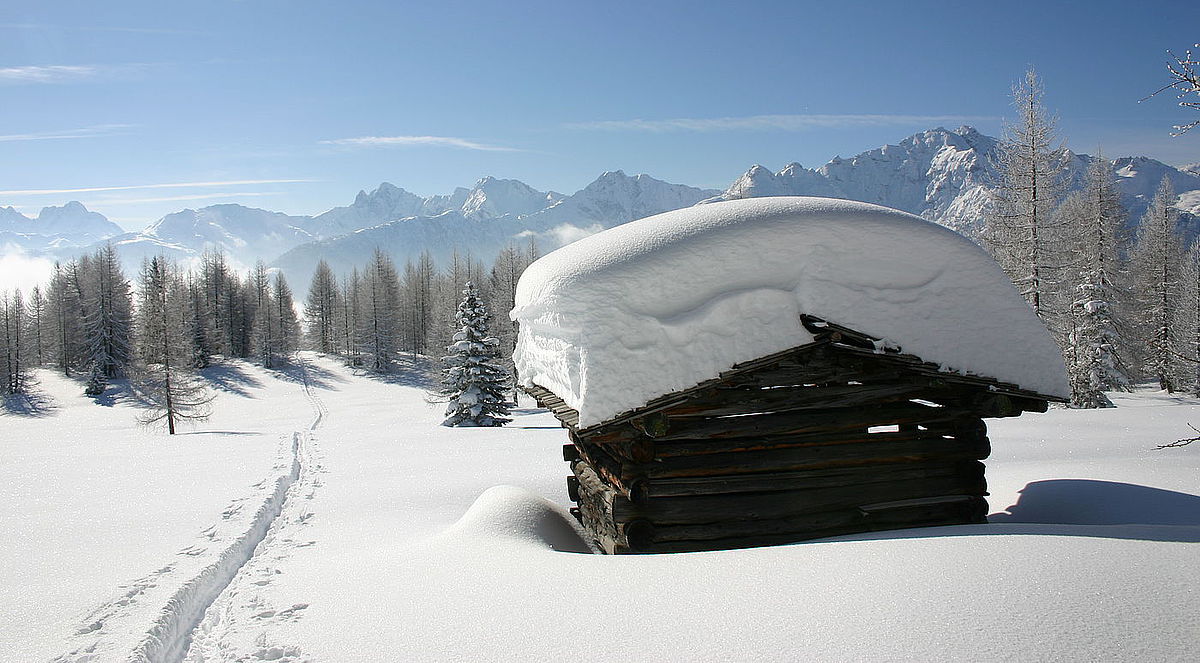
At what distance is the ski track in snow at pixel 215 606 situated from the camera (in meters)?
4.95

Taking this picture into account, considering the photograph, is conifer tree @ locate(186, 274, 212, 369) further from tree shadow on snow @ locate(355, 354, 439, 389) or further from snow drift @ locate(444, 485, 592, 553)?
snow drift @ locate(444, 485, 592, 553)

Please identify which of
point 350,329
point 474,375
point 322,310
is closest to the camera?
point 474,375

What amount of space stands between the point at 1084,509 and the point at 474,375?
23016mm

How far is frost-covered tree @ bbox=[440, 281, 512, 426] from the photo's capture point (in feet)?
90.0

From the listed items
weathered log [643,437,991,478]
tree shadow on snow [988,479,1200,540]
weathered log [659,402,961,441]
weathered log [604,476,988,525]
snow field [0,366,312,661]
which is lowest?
snow field [0,366,312,661]

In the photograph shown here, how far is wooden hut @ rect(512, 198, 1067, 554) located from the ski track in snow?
11.4 feet

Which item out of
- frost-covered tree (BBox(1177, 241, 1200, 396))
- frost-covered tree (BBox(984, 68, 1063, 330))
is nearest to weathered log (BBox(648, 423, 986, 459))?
frost-covered tree (BBox(984, 68, 1063, 330))

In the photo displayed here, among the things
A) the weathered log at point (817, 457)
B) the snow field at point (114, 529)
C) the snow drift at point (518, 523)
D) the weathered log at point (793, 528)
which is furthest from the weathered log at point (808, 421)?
the snow field at point (114, 529)

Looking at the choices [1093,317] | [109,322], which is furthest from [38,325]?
[1093,317]

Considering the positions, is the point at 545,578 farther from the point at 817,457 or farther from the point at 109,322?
the point at 109,322

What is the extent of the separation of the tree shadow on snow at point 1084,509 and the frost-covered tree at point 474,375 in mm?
21427

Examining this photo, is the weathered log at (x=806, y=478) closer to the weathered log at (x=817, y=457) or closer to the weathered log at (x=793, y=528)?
the weathered log at (x=817, y=457)

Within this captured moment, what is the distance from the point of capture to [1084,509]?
8211 mm

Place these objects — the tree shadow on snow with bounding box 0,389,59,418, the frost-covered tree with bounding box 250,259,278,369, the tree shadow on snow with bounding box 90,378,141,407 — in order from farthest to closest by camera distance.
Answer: the frost-covered tree with bounding box 250,259,278,369 < the tree shadow on snow with bounding box 90,378,141,407 < the tree shadow on snow with bounding box 0,389,59,418
